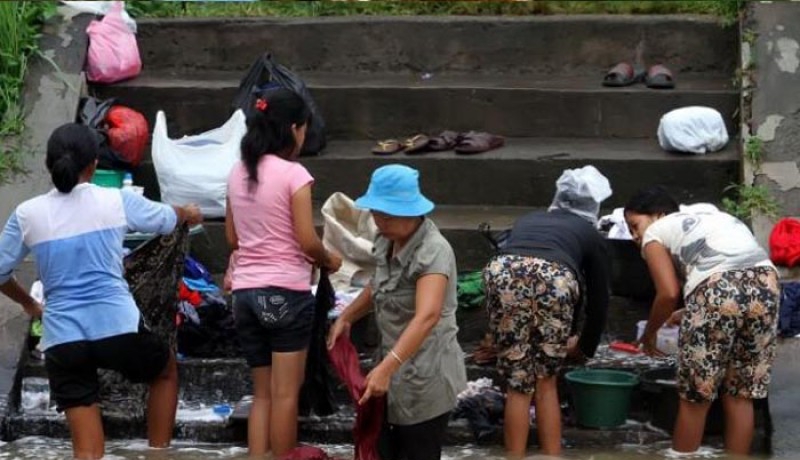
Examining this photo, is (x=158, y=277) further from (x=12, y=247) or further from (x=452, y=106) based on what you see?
(x=452, y=106)

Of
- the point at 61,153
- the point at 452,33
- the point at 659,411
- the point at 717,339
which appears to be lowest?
the point at 659,411

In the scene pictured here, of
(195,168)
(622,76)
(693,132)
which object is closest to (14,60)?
(195,168)

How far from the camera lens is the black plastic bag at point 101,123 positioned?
30.1 ft

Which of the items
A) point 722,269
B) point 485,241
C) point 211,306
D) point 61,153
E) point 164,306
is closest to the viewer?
point 61,153

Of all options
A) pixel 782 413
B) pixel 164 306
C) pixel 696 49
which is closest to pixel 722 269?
pixel 782 413

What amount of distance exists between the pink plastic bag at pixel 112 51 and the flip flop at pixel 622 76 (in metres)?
3.16

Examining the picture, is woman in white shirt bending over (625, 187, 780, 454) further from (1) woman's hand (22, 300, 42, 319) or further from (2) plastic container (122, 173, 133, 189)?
Result: (2) plastic container (122, 173, 133, 189)

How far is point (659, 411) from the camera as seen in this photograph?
24.7ft

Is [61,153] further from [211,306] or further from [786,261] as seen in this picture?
[786,261]

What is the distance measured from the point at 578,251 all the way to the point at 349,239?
1.71 meters

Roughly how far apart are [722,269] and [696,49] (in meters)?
3.65

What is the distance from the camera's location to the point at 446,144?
31.1ft

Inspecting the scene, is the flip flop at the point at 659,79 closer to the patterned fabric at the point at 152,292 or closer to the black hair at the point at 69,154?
the patterned fabric at the point at 152,292

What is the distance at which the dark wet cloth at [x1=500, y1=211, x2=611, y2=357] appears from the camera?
7.14 metres
